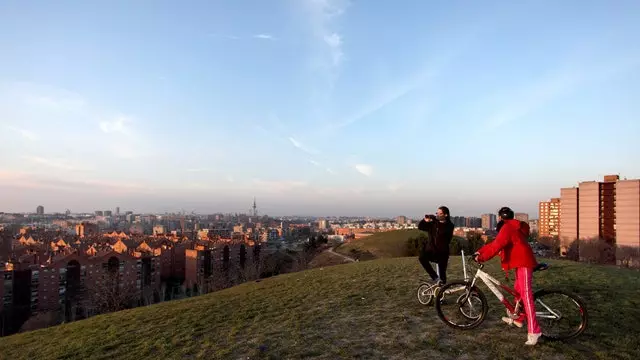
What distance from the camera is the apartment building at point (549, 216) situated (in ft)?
314

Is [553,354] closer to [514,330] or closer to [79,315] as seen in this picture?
[514,330]

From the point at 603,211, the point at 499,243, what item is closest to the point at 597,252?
the point at 603,211

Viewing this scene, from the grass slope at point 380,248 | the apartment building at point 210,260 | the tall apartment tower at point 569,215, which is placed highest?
the tall apartment tower at point 569,215

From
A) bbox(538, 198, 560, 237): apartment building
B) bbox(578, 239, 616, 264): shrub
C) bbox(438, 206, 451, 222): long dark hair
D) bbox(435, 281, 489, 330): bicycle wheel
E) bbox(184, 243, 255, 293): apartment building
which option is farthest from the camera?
bbox(538, 198, 560, 237): apartment building

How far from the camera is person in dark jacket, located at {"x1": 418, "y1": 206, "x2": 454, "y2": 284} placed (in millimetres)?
7867

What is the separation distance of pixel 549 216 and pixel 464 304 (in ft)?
356

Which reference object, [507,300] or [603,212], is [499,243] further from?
[603,212]

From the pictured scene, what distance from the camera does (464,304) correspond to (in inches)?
262

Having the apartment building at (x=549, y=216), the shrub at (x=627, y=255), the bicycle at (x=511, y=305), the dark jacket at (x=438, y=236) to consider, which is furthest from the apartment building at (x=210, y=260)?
the apartment building at (x=549, y=216)

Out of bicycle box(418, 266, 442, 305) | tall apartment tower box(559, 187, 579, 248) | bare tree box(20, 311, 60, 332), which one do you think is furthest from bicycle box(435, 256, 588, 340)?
tall apartment tower box(559, 187, 579, 248)

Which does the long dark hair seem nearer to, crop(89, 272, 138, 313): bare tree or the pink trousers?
the pink trousers

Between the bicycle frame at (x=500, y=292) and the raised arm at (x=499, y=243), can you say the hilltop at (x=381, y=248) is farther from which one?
the raised arm at (x=499, y=243)

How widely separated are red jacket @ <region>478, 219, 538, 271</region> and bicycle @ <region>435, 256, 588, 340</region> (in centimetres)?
33

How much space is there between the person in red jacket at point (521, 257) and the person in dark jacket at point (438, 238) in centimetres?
179
